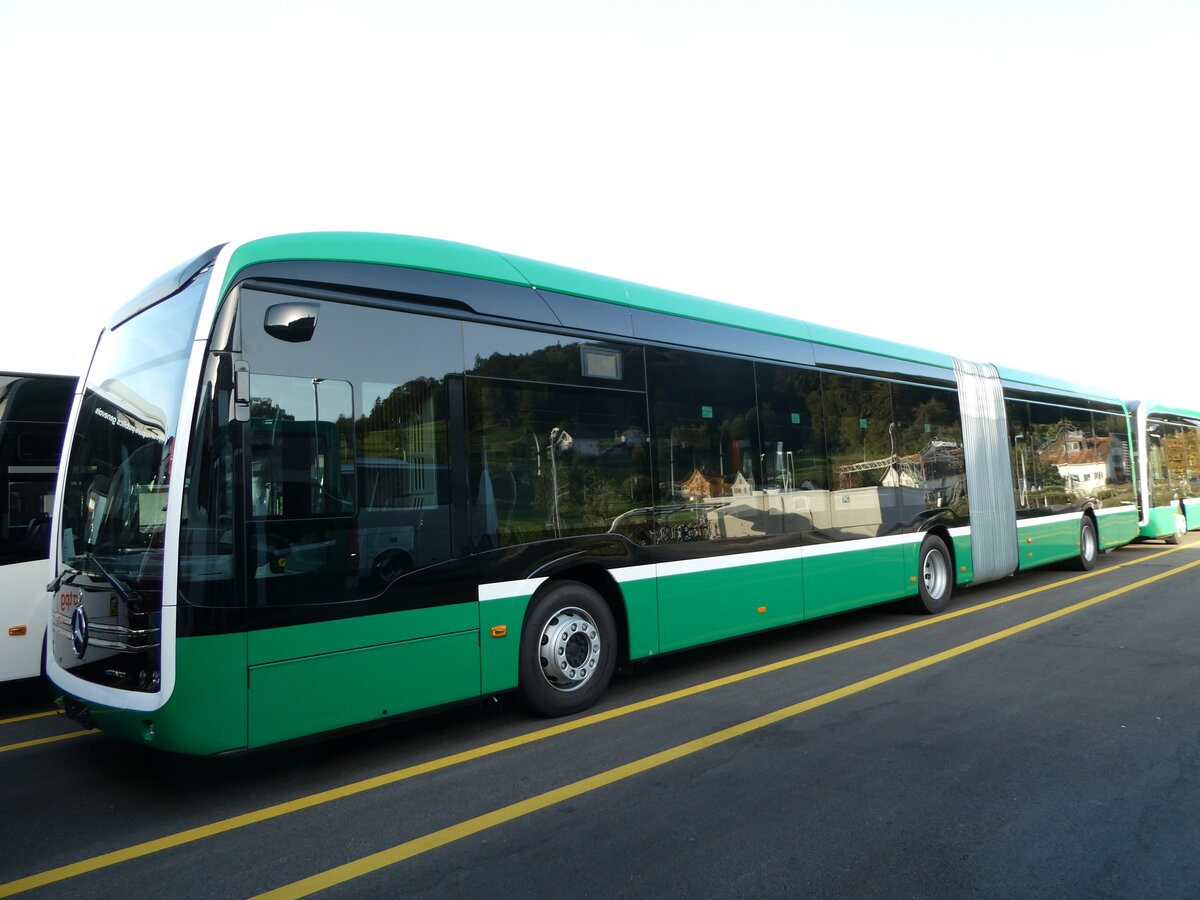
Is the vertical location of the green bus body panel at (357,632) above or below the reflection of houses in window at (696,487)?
below

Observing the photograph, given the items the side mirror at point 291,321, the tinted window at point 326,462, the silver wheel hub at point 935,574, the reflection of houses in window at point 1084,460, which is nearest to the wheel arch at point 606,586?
the tinted window at point 326,462

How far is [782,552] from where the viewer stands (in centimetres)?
760

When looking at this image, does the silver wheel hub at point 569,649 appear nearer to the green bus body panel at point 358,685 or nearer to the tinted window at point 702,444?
the green bus body panel at point 358,685

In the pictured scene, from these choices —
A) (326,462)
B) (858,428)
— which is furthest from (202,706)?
(858,428)

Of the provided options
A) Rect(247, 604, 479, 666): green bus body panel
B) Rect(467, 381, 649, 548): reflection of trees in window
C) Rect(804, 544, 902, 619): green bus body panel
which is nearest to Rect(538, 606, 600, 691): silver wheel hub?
Rect(467, 381, 649, 548): reflection of trees in window

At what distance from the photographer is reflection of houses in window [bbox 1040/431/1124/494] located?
1338 centimetres

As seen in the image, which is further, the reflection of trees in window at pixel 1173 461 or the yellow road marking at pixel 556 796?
the reflection of trees in window at pixel 1173 461

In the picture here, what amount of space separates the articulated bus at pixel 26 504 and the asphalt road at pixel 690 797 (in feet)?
2.15

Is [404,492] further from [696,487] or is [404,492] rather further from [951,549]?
[951,549]

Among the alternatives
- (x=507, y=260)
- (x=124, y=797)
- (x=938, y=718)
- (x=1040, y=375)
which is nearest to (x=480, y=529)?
(x=507, y=260)

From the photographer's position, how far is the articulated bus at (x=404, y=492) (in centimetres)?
426

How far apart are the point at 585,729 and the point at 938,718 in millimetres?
2402

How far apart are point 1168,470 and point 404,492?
19.9 m

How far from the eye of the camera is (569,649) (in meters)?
5.86
